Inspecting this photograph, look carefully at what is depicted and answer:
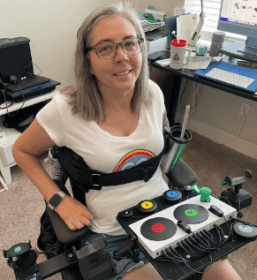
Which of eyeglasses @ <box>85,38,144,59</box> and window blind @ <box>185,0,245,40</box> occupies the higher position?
eyeglasses @ <box>85,38,144,59</box>

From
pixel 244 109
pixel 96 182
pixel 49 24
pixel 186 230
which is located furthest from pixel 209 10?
pixel 186 230

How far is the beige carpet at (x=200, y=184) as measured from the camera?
150 cm

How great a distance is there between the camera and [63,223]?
0.87m

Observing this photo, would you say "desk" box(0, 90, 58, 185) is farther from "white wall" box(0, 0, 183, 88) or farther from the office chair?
the office chair

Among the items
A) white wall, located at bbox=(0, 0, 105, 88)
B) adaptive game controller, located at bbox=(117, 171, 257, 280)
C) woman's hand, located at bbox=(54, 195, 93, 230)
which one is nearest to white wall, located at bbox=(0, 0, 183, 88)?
white wall, located at bbox=(0, 0, 105, 88)

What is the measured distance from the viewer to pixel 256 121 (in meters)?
2.16

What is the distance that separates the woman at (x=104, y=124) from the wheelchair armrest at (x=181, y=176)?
0.09 metres

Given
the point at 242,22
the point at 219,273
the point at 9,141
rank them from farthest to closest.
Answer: the point at 9,141, the point at 242,22, the point at 219,273

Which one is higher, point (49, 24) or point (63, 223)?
point (49, 24)

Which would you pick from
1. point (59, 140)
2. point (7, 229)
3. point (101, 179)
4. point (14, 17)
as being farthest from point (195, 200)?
point (14, 17)

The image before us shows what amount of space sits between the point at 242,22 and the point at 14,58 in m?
1.52

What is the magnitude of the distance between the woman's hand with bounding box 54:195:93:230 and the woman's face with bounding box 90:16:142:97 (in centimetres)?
41

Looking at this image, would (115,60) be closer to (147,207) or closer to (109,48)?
(109,48)

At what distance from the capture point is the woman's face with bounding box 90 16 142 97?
882mm
